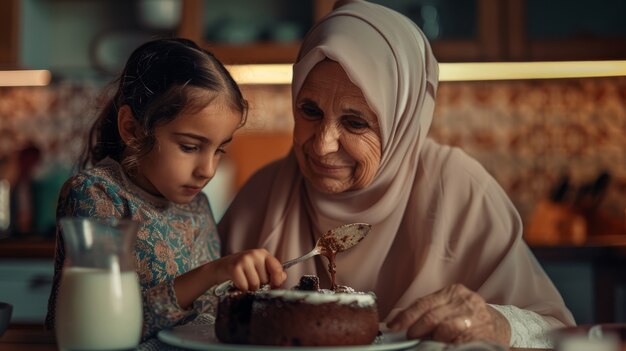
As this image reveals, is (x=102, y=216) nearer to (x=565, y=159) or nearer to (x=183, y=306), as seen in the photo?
(x=183, y=306)

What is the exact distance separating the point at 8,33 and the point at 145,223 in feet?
9.30

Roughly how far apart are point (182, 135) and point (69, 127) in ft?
9.86

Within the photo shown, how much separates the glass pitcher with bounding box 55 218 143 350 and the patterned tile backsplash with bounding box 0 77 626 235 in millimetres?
3123

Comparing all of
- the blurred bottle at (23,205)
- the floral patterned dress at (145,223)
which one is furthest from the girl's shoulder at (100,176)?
the blurred bottle at (23,205)

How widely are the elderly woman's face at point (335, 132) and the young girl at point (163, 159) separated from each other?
5.7 inches

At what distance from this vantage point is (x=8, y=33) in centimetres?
405

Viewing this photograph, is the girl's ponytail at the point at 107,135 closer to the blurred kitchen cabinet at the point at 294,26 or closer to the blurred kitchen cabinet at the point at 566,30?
the blurred kitchen cabinet at the point at 294,26

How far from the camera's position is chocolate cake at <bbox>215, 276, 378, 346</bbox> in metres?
1.10

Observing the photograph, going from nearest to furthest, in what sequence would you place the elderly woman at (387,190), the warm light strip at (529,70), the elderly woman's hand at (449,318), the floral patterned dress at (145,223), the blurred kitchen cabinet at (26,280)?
the elderly woman's hand at (449,318) < the floral patterned dress at (145,223) < the elderly woman at (387,190) < the blurred kitchen cabinet at (26,280) < the warm light strip at (529,70)

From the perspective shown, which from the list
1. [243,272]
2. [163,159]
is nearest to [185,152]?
[163,159]

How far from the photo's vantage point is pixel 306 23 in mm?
4070

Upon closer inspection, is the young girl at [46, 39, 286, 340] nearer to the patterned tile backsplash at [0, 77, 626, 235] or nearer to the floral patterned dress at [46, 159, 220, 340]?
the floral patterned dress at [46, 159, 220, 340]

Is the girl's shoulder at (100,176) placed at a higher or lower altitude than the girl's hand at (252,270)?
higher

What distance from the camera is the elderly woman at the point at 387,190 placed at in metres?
1.69
